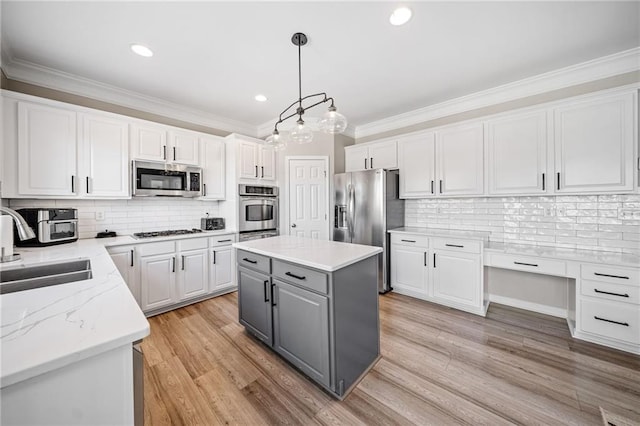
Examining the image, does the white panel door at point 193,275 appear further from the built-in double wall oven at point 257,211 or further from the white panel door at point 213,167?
the white panel door at point 213,167

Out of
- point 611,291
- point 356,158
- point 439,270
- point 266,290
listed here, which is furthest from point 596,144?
point 266,290

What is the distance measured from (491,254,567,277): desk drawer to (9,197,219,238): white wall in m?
3.93

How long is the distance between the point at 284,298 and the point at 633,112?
140 inches

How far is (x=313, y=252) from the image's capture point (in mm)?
1958

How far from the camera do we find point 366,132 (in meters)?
4.51

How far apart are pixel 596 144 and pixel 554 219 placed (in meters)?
0.83

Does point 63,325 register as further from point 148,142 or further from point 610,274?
point 610,274

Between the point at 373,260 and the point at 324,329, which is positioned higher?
the point at 373,260

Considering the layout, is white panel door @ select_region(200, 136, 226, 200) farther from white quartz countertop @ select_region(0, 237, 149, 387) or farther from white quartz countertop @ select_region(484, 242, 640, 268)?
white quartz countertop @ select_region(484, 242, 640, 268)

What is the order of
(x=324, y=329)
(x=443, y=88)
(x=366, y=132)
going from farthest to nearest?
(x=366, y=132) < (x=443, y=88) < (x=324, y=329)

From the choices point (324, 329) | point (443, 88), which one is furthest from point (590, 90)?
point (324, 329)

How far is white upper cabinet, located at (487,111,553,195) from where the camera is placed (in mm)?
2688

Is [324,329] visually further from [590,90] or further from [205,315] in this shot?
[590,90]

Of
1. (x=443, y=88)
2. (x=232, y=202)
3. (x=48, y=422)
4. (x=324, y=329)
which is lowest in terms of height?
(x=324, y=329)
